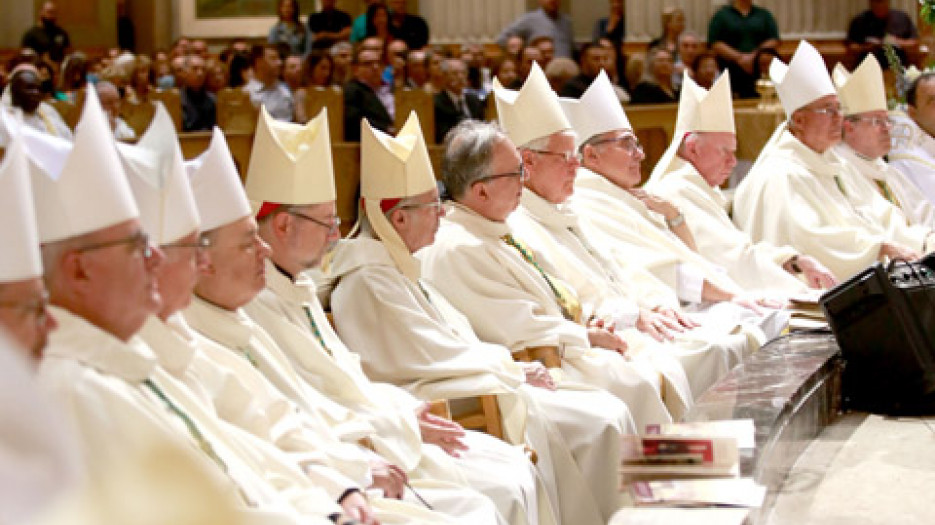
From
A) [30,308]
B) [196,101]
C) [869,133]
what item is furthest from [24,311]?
[196,101]

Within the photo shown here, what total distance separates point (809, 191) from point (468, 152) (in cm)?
304

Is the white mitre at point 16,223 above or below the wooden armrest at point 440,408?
above

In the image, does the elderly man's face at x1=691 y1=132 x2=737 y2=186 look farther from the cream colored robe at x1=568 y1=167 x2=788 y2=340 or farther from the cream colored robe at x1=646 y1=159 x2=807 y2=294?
the cream colored robe at x1=568 y1=167 x2=788 y2=340

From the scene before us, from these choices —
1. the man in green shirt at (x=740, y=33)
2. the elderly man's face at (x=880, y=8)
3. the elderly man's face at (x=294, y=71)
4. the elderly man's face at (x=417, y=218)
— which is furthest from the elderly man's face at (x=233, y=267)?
the elderly man's face at (x=880, y=8)

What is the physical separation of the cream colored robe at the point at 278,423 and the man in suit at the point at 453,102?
21.5 ft

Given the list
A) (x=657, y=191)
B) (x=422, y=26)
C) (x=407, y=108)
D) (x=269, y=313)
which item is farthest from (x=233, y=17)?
(x=269, y=313)

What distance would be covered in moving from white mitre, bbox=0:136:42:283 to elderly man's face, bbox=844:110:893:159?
643 centimetres

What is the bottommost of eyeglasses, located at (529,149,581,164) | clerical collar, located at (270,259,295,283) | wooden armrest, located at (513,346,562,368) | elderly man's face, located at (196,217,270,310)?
wooden armrest, located at (513,346,562,368)

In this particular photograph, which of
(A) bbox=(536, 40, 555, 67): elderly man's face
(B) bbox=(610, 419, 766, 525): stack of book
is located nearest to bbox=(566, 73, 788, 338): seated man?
(B) bbox=(610, 419, 766, 525): stack of book

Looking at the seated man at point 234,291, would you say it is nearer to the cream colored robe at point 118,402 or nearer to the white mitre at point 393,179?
the cream colored robe at point 118,402

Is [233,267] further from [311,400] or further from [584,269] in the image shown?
[584,269]

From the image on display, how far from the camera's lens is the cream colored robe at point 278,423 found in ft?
10.4

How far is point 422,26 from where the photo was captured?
12.9 m

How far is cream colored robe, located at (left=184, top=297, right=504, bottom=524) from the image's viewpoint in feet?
11.1
